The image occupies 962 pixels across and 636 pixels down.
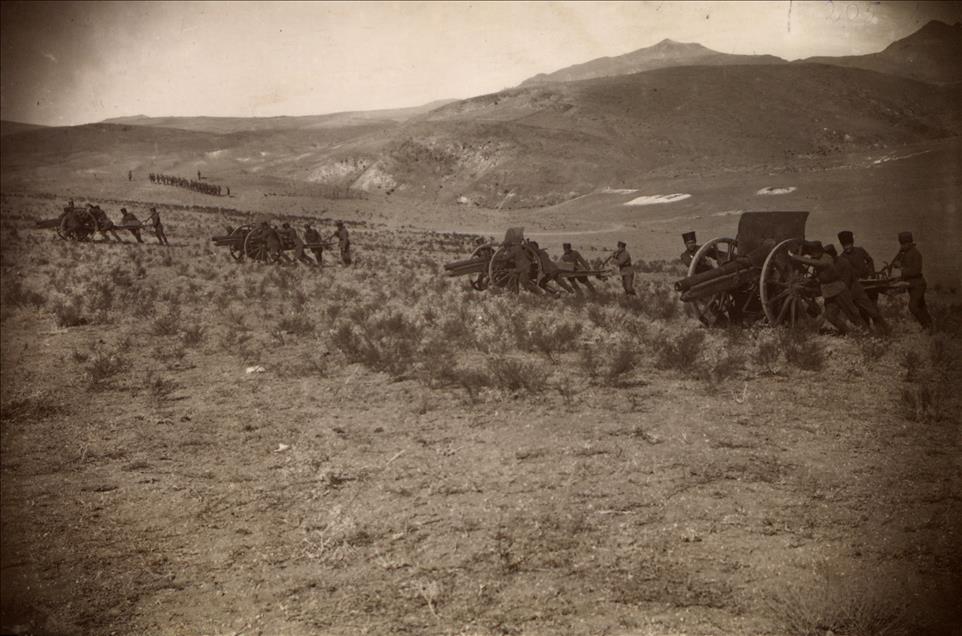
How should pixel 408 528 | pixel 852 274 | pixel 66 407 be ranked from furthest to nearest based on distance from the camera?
pixel 852 274 → pixel 66 407 → pixel 408 528

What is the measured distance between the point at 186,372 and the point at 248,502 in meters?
4.55

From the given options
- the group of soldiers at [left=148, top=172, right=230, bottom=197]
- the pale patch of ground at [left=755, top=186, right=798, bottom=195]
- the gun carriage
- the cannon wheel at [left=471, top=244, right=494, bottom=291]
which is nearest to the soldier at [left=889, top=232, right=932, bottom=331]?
the gun carriage

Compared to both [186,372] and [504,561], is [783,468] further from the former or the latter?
[186,372]

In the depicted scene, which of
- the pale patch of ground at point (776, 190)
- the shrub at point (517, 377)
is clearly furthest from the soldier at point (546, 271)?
the pale patch of ground at point (776, 190)

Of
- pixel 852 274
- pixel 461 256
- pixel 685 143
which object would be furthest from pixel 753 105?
pixel 852 274

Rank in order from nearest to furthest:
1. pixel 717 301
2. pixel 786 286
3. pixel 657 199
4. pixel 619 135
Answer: pixel 786 286 → pixel 717 301 → pixel 657 199 → pixel 619 135

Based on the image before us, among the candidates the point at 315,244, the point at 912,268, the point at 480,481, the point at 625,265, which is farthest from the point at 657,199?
the point at 480,481

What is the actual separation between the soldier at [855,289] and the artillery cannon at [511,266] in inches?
215

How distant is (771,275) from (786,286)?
0.28 m

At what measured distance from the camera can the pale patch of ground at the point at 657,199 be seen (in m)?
42.8

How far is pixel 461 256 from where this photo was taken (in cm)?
2619

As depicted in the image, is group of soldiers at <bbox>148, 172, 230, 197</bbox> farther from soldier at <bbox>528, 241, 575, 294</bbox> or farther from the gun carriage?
the gun carriage

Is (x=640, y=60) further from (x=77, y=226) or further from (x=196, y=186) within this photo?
(x=77, y=226)

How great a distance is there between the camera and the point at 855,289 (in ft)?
28.4
